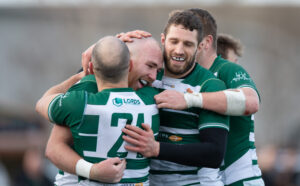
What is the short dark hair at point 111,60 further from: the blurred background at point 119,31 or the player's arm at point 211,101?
the blurred background at point 119,31

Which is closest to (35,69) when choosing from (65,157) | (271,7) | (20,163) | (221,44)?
(20,163)

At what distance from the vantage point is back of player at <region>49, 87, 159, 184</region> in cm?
333

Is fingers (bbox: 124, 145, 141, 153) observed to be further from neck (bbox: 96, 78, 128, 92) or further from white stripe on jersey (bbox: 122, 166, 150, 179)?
neck (bbox: 96, 78, 128, 92)

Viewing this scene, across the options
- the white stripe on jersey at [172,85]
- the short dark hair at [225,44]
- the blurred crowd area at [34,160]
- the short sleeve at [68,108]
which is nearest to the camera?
the short sleeve at [68,108]

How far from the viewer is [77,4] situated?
24.0m

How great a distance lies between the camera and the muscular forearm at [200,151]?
140 inches

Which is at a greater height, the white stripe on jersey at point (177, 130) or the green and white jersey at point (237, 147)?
the white stripe on jersey at point (177, 130)

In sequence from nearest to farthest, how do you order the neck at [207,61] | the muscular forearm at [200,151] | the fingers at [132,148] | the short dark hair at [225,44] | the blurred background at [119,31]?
the fingers at [132,148], the muscular forearm at [200,151], the neck at [207,61], the short dark hair at [225,44], the blurred background at [119,31]

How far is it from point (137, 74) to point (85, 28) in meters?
19.9

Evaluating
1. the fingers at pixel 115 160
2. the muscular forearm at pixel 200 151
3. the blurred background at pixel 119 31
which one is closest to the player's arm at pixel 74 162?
the fingers at pixel 115 160

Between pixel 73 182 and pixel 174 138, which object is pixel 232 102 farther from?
pixel 73 182

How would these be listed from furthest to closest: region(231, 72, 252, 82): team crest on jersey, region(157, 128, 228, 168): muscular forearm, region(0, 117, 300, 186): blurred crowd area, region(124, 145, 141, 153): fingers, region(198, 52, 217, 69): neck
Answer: region(0, 117, 300, 186): blurred crowd area → region(198, 52, 217, 69): neck → region(231, 72, 252, 82): team crest on jersey → region(157, 128, 228, 168): muscular forearm → region(124, 145, 141, 153): fingers

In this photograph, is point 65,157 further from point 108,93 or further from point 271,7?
point 271,7

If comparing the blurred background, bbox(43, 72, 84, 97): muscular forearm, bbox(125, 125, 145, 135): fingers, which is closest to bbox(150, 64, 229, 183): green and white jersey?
bbox(125, 125, 145, 135): fingers
